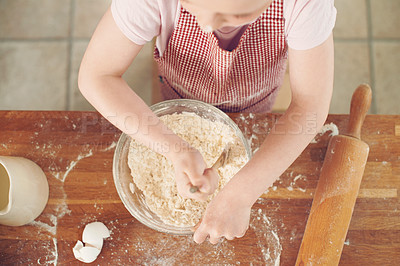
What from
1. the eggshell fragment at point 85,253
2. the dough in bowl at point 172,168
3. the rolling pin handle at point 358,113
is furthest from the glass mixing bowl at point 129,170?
the rolling pin handle at point 358,113

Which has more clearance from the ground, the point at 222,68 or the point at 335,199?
the point at 222,68

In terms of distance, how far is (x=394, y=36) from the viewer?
148cm

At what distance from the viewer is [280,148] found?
67 centimetres

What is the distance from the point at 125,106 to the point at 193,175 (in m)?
0.19

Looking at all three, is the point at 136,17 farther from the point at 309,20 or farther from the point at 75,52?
the point at 75,52

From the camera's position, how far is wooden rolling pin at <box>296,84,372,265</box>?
Result: 2.30ft

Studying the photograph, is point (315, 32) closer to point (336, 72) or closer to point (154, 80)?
point (154, 80)

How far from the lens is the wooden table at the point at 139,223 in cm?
73

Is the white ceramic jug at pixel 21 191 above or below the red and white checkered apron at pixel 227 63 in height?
below

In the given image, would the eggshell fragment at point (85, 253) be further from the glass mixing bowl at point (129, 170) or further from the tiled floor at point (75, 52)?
the tiled floor at point (75, 52)

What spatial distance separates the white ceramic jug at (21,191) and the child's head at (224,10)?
0.46m

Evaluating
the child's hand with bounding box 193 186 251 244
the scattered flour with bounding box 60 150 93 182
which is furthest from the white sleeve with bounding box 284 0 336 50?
the scattered flour with bounding box 60 150 93 182

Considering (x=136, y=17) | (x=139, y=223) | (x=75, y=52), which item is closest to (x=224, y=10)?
(x=136, y=17)

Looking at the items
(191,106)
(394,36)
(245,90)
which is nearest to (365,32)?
(394,36)
